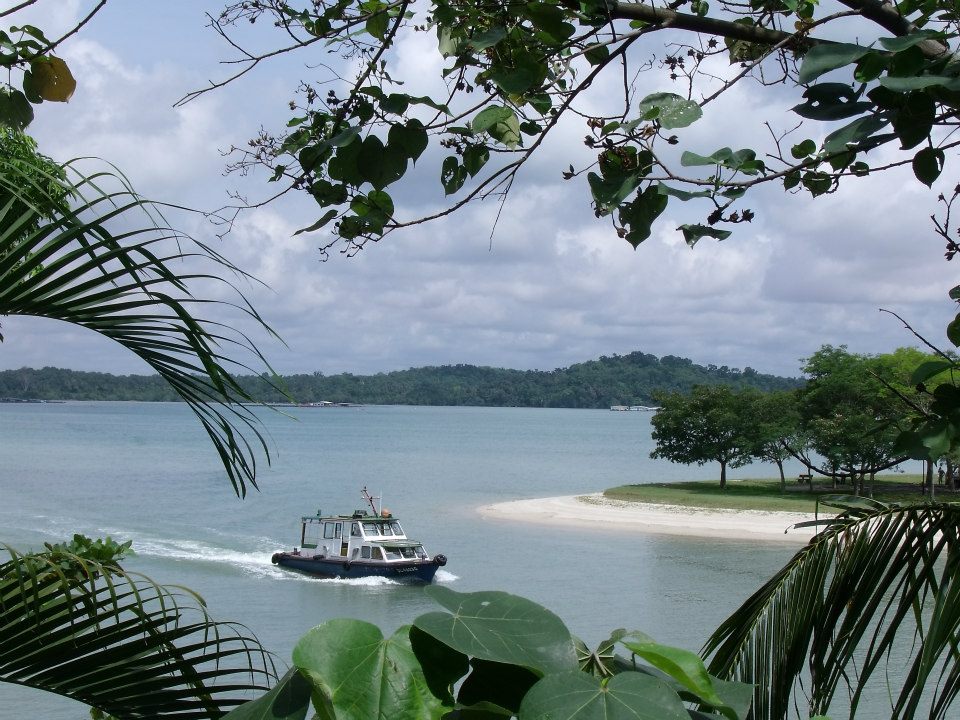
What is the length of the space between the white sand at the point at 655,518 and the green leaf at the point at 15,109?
3045cm

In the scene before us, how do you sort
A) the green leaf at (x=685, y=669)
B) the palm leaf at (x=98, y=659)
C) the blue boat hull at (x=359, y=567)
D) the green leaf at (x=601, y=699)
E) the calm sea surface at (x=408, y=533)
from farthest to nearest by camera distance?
the blue boat hull at (x=359, y=567), the calm sea surface at (x=408, y=533), the palm leaf at (x=98, y=659), the green leaf at (x=685, y=669), the green leaf at (x=601, y=699)

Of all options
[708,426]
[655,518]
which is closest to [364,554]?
[655,518]

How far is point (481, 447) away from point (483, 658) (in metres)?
106

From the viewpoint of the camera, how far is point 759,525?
34500 millimetres

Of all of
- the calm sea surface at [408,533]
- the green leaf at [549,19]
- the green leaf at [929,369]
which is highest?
the green leaf at [549,19]

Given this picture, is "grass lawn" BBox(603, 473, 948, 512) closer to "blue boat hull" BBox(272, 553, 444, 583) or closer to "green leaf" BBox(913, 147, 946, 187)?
"blue boat hull" BBox(272, 553, 444, 583)

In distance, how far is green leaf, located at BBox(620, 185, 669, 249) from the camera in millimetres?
1563

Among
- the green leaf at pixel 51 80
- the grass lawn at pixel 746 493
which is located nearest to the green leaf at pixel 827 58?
the green leaf at pixel 51 80

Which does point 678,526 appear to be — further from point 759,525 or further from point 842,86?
point 842,86

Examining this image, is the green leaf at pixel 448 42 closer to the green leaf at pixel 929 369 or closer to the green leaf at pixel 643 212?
the green leaf at pixel 643 212

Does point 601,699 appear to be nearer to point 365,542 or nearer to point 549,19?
point 549,19

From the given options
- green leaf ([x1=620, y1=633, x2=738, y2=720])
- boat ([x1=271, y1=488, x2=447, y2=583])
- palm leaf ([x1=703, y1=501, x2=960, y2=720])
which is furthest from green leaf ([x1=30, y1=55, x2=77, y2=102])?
boat ([x1=271, y1=488, x2=447, y2=583])

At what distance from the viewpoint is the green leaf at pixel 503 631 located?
792mm

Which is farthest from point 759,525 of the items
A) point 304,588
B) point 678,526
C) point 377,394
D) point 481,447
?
point 377,394
